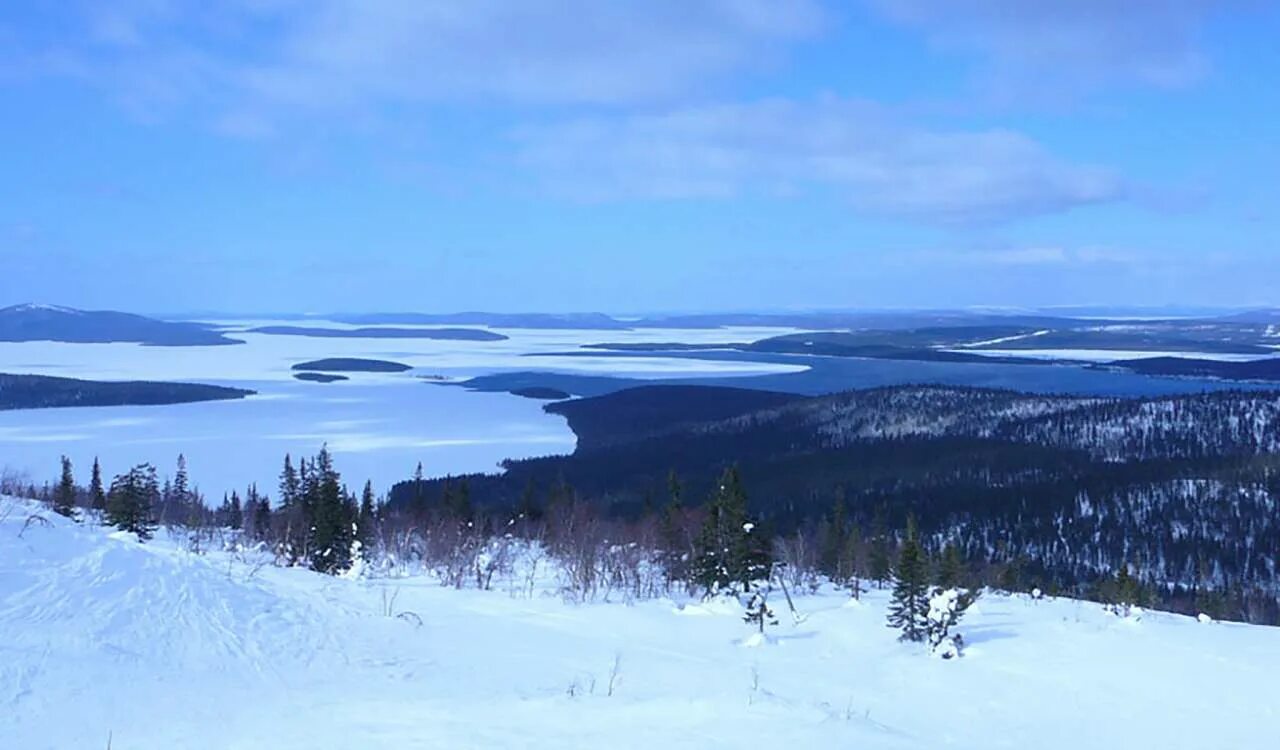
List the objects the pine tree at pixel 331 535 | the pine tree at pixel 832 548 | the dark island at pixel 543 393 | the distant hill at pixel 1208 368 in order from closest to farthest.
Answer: the pine tree at pixel 331 535, the pine tree at pixel 832 548, the dark island at pixel 543 393, the distant hill at pixel 1208 368

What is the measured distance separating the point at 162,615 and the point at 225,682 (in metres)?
1.89

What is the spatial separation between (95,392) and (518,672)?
146338 mm

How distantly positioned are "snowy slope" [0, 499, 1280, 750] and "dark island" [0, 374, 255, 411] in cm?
13012

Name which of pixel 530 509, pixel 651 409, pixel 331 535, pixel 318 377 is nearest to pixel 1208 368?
pixel 651 409

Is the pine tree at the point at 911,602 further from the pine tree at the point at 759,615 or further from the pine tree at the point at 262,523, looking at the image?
the pine tree at the point at 262,523

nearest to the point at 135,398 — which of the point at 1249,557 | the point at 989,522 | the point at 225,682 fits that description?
the point at 989,522

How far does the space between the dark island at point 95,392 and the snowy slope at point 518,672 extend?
130117 mm

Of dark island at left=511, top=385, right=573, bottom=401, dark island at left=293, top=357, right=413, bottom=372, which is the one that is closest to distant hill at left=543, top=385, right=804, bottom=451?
dark island at left=511, top=385, right=573, bottom=401

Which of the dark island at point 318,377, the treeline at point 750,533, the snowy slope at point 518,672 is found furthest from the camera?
the dark island at point 318,377

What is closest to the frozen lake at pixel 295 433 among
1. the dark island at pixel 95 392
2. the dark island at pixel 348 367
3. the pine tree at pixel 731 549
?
the dark island at pixel 95 392

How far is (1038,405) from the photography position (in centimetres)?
10981

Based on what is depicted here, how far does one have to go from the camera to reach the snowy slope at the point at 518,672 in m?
6.96

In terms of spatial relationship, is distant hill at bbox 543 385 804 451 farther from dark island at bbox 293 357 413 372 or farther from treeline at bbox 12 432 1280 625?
dark island at bbox 293 357 413 372

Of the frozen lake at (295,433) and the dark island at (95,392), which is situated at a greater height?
the dark island at (95,392)
